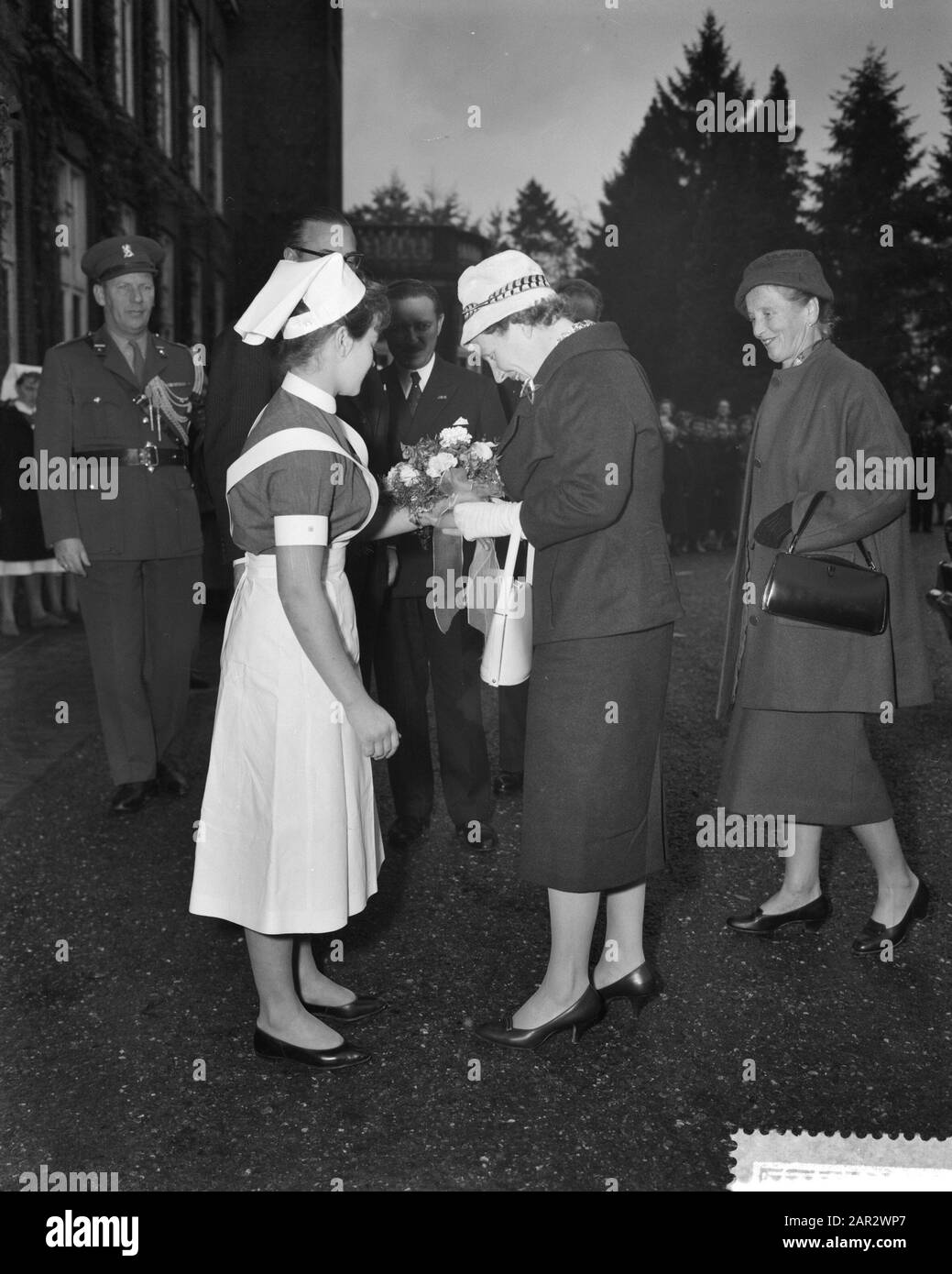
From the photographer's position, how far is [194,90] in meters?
25.2

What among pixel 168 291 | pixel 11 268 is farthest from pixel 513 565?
pixel 168 291

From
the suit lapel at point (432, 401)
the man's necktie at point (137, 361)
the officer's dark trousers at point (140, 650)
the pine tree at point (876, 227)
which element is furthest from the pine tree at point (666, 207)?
the suit lapel at point (432, 401)

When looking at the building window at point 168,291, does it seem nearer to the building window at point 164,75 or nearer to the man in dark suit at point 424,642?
the building window at point 164,75

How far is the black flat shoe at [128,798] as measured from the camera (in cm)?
617

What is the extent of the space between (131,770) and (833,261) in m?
40.6

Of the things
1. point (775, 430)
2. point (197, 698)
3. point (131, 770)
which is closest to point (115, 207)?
point (197, 698)

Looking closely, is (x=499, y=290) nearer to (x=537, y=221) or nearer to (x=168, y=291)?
(x=168, y=291)

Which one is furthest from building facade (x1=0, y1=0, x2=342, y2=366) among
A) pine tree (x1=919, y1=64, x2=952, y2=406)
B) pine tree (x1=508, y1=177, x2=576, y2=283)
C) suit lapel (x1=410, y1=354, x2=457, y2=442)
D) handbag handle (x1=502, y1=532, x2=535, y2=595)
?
pine tree (x1=508, y1=177, x2=576, y2=283)

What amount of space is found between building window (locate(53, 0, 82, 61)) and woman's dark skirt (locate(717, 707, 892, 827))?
14.0 meters

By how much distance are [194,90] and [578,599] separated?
2434cm

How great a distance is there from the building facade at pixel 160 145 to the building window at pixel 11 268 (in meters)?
0.02

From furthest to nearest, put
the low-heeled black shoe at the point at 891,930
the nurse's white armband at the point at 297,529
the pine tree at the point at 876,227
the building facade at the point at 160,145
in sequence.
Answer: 1. the pine tree at the point at 876,227
2. the building facade at the point at 160,145
3. the low-heeled black shoe at the point at 891,930
4. the nurse's white armband at the point at 297,529

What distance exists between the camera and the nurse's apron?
3.54 m
